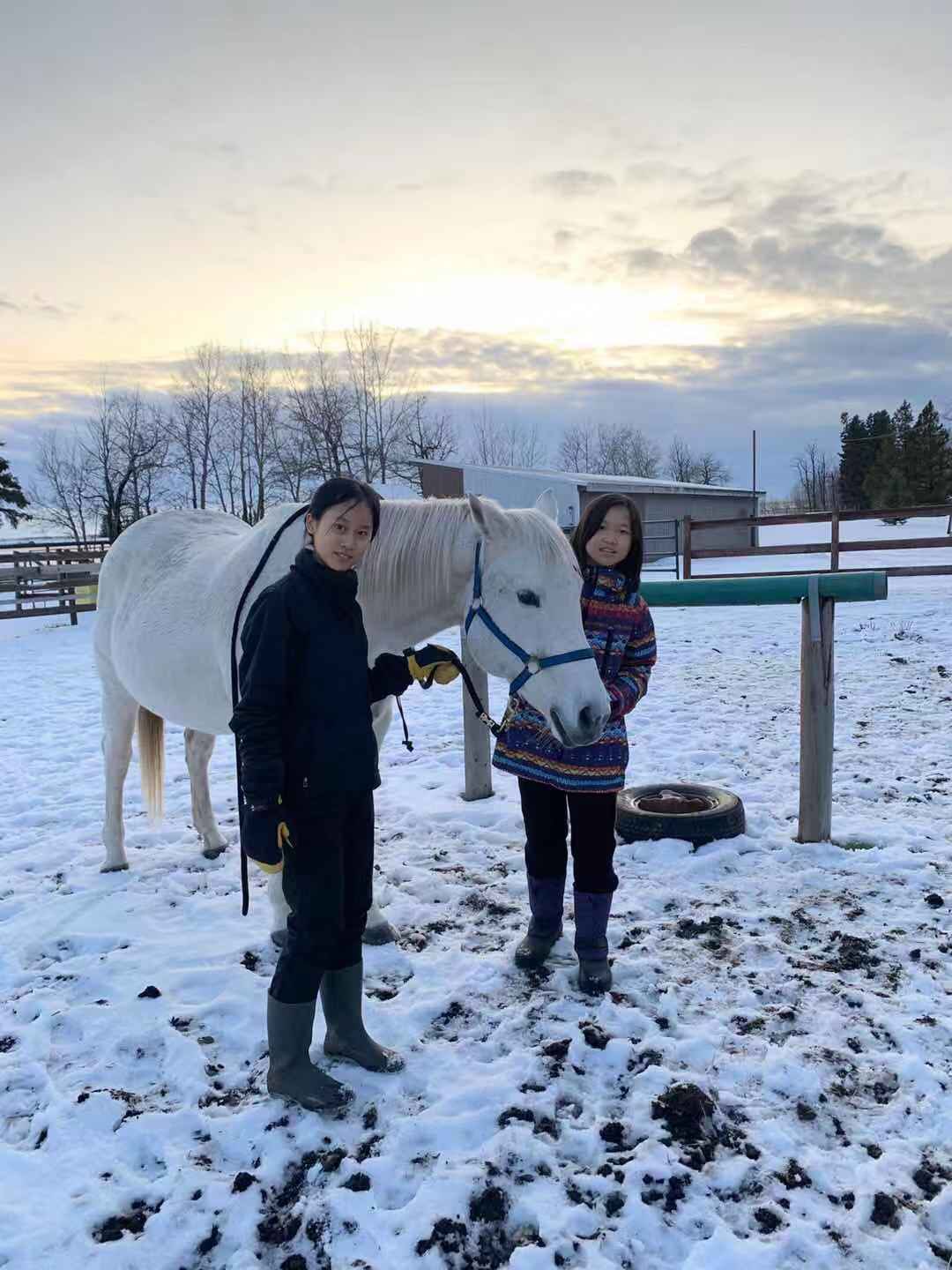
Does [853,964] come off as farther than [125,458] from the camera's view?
No

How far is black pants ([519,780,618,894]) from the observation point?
9.27 feet

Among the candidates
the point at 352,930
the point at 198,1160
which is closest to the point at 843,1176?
the point at 352,930

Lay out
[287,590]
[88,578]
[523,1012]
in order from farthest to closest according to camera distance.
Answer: [88,578] → [523,1012] → [287,590]

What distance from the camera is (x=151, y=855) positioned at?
4.30 m

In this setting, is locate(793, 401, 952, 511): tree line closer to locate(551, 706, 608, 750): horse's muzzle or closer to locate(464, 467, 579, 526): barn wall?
locate(464, 467, 579, 526): barn wall

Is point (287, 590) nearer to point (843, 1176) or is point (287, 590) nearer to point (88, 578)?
point (843, 1176)

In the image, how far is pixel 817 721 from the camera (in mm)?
3932

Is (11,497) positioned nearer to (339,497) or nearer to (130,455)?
(130,455)

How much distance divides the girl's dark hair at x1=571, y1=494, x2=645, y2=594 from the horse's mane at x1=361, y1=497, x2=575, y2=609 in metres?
0.30

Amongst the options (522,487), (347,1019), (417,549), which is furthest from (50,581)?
(347,1019)

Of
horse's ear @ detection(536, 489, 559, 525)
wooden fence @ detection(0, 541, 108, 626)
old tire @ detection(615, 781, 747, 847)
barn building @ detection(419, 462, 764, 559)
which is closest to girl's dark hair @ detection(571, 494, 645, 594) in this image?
horse's ear @ detection(536, 489, 559, 525)

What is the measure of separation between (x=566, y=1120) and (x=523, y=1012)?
1.71 feet

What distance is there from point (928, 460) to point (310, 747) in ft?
158

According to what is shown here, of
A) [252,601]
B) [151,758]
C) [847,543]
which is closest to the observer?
[252,601]
